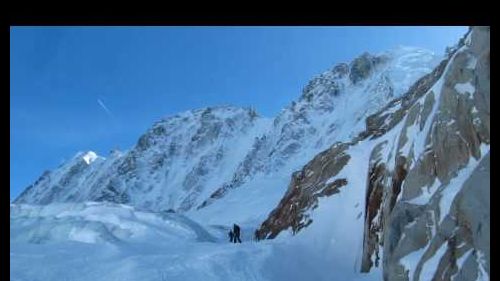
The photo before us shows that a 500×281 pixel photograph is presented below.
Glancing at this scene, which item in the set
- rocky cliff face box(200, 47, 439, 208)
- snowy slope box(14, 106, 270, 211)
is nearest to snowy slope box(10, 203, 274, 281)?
rocky cliff face box(200, 47, 439, 208)

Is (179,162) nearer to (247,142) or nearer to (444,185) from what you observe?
(247,142)

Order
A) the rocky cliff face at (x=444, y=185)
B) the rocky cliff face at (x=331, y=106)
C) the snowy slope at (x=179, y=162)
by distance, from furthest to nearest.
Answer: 1. the snowy slope at (x=179, y=162)
2. the rocky cliff face at (x=331, y=106)
3. the rocky cliff face at (x=444, y=185)

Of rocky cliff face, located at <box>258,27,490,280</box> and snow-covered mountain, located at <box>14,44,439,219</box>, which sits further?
snow-covered mountain, located at <box>14,44,439,219</box>

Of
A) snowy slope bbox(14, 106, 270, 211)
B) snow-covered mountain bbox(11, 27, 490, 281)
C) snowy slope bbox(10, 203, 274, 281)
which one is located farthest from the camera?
snowy slope bbox(14, 106, 270, 211)

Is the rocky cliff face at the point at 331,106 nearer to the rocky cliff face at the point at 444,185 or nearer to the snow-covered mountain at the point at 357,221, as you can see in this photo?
the snow-covered mountain at the point at 357,221

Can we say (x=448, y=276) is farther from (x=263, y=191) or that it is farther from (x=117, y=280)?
(x=263, y=191)

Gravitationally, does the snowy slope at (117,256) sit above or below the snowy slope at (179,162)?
below

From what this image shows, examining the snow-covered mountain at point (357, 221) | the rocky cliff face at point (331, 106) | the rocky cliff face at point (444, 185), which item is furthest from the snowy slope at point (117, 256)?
the rocky cliff face at point (331, 106)

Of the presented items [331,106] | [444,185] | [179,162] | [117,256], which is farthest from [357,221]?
[179,162]

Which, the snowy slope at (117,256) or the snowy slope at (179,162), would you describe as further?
the snowy slope at (179,162)

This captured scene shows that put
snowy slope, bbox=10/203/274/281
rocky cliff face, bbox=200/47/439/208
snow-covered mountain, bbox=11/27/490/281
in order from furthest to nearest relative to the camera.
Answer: rocky cliff face, bbox=200/47/439/208
snowy slope, bbox=10/203/274/281
snow-covered mountain, bbox=11/27/490/281

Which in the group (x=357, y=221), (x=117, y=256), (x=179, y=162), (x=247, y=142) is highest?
(x=179, y=162)

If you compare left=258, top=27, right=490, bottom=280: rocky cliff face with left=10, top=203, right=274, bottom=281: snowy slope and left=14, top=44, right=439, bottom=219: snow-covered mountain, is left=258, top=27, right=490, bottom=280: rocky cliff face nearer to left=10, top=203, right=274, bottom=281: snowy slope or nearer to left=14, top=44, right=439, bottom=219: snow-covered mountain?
left=10, top=203, right=274, bottom=281: snowy slope
